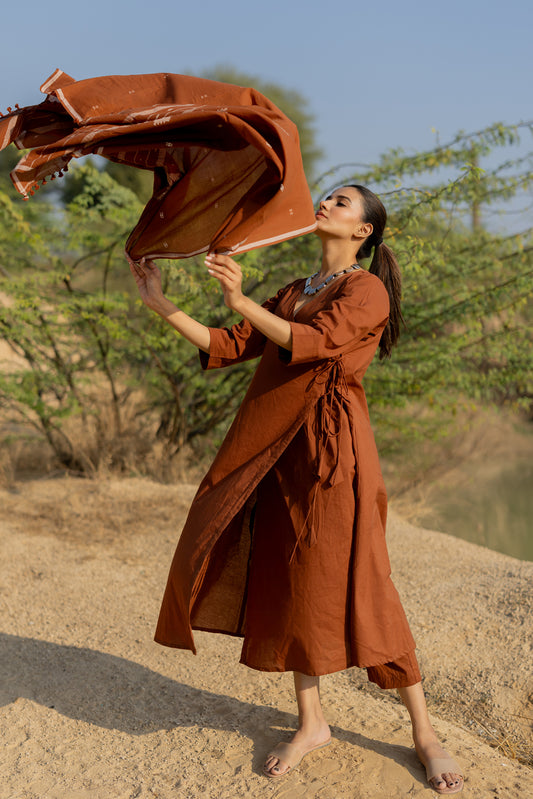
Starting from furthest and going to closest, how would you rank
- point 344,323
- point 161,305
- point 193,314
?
point 193,314 < point 161,305 < point 344,323

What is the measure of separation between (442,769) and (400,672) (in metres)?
Result: 0.31

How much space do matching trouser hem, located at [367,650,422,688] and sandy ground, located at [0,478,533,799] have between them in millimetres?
297

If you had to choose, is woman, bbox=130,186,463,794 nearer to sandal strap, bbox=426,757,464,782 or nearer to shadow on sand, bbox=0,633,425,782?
sandal strap, bbox=426,757,464,782

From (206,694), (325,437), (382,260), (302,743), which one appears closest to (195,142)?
(382,260)

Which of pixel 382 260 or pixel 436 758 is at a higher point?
pixel 382 260

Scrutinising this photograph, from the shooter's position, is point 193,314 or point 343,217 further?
point 193,314

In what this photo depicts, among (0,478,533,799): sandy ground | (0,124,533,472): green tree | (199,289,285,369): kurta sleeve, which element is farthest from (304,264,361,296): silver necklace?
(0,124,533,472): green tree

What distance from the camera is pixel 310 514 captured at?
7.30 feet

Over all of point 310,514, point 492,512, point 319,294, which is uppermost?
point 319,294

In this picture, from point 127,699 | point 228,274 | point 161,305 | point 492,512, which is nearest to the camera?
point 228,274

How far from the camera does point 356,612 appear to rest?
86.5 inches

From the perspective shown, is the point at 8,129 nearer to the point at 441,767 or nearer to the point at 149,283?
the point at 149,283

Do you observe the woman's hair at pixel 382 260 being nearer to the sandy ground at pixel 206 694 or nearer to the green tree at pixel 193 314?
the sandy ground at pixel 206 694

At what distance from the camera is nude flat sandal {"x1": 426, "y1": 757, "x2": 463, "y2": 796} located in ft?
7.21
